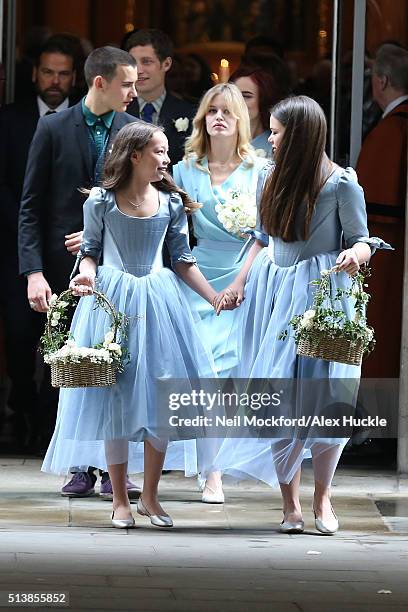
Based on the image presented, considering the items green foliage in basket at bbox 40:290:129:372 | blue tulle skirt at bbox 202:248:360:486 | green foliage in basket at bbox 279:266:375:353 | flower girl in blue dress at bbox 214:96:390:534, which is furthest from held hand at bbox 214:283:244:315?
green foliage in basket at bbox 40:290:129:372

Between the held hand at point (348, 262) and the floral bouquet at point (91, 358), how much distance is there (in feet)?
3.28

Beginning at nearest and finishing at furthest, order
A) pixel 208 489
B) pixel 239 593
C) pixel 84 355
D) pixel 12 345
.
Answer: pixel 239 593 < pixel 84 355 < pixel 208 489 < pixel 12 345

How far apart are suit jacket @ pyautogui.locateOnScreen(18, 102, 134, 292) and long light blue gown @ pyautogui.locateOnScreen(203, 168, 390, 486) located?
1.24 metres

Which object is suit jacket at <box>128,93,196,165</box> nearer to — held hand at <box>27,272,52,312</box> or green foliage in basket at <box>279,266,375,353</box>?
held hand at <box>27,272,52,312</box>

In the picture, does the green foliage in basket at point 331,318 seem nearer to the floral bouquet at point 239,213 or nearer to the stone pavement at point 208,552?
the stone pavement at point 208,552

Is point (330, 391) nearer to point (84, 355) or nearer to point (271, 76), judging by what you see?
point (84, 355)

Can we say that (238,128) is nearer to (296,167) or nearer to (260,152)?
(260,152)

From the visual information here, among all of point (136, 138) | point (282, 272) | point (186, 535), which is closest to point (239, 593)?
point (186, 535)

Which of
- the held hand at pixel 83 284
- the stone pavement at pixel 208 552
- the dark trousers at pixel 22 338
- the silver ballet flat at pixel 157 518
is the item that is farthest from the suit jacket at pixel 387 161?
the silver ballet flat at pixel 157 518

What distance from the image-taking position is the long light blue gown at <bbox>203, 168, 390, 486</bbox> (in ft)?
24.7

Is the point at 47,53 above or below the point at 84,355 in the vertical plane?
above

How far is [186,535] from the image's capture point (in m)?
7.46

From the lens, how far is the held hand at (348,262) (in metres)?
7.31

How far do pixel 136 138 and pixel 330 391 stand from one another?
4.74 ft
